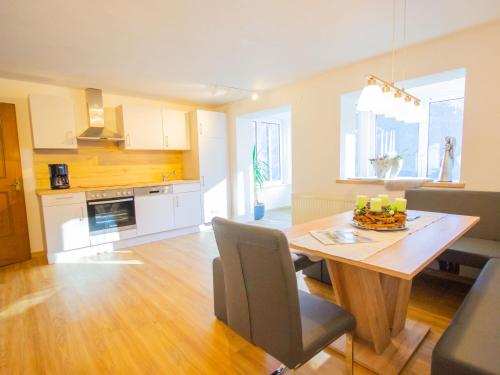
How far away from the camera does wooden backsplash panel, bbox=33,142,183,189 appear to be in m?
3.66

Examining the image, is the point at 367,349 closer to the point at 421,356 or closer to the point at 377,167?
the point at 421,356

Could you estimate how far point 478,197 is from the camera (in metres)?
2.38

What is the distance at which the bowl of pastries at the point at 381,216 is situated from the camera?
65.0 inches

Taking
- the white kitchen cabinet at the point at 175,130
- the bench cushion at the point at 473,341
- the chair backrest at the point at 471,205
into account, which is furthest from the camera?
the white kitchen cabinet at the point at 175,130

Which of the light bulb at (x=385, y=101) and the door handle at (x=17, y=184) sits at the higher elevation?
the light bulb at (x=385, y=101)

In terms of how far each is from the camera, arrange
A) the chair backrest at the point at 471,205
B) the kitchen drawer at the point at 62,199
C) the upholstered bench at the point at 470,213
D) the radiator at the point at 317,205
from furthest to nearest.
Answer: the radiator at the point at 317,205 < the kitchen drawer at the point at 62,199 < the chair backrest at the point at 471,205 < the upholstered bench at the point at 470,213

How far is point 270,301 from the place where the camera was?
105 centimetres

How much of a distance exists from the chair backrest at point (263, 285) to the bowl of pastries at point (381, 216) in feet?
2.99

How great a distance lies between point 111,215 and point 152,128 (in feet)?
4.91

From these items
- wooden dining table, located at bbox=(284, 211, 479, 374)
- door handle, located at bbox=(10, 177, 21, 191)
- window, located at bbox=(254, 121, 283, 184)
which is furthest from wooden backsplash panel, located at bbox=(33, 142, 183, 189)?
wooden dining table, located at bbox=(284, 211, 479, 374)

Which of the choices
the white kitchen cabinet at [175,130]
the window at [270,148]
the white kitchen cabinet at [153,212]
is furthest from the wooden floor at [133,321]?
the window at [270,148]

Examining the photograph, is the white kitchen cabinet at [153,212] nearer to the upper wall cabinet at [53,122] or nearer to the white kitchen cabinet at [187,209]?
the white kitchen cabinet at [187,209]

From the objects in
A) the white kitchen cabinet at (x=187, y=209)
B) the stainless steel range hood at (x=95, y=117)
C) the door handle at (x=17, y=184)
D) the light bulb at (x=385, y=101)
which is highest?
the stainless steel range hood at (x=95, y=117)

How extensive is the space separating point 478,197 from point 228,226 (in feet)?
8.11
